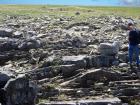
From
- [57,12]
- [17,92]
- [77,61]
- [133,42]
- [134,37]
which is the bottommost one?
[57,12]

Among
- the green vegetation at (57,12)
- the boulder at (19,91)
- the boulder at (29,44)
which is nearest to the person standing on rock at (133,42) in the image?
the boulder at (29,44)

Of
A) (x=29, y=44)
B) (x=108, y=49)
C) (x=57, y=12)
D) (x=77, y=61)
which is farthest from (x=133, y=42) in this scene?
(x=57, y=12)

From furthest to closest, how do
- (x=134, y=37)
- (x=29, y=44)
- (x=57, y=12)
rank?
(x=57, y=12) < (x=29, y=44) < (x=134, y=37)

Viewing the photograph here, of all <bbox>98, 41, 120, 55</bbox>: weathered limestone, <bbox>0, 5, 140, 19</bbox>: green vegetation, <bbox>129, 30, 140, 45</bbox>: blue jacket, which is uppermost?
<bbox>129, 30, 140, 45</bbox>: blue jacket

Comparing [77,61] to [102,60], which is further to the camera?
[102,60]

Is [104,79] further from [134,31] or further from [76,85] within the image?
[134,31]

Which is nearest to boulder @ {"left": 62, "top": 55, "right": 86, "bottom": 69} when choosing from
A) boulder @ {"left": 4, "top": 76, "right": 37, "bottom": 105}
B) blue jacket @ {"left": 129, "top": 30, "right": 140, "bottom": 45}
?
blue jacket @ {"left": 129, "top": 30, "right": 140, "bottom": 45}

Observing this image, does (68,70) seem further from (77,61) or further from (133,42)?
(133,42)

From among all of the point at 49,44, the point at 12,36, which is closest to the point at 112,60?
the point at 49,44

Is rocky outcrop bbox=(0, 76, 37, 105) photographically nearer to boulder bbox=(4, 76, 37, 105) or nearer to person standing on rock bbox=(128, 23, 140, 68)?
boulder bbox=(4, 76, 37, 105)

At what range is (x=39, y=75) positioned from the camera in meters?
25.6

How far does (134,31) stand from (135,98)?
5866 millimetres

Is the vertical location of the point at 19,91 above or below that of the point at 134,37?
below

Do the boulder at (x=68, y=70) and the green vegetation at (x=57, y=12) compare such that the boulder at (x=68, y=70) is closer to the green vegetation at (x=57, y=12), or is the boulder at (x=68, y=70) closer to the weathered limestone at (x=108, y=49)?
the weathered limestone at (x=108, y=49)
